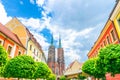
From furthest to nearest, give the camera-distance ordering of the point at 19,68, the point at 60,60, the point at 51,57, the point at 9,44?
the point at 60,60 → the point at 51,57 → the point at 9,44 → the point at 19,68

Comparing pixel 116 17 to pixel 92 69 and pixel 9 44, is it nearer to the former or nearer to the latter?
pixel 92 69

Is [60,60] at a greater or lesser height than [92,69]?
greater

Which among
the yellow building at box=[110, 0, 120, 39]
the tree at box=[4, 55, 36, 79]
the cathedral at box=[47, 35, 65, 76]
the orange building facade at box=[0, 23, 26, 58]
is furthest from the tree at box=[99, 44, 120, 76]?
the cathedral at box=[47, 35, 65, 76]

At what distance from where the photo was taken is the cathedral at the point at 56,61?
136 m

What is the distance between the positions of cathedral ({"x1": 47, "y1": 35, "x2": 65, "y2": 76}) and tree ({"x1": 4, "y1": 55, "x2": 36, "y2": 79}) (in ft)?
396

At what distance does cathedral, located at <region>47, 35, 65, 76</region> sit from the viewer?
136 metres

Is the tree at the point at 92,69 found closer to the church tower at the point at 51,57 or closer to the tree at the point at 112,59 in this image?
the tree at the point at 112,59

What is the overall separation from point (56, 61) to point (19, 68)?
132 meters

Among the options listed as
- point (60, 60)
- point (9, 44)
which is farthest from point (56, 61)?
point (9, 44)

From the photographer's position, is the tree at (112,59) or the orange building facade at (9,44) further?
the orange building facade at (9,44)

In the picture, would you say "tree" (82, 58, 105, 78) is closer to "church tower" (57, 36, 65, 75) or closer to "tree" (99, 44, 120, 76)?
"tree" (99, 44, 120, 76)

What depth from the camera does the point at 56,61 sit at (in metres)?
146

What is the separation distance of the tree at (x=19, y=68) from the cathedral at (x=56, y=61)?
121 metres

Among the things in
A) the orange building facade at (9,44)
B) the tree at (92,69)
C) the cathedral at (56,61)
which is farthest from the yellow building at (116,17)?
the cathedral at (56,61)
